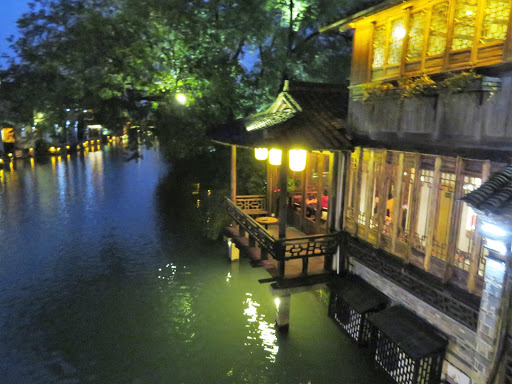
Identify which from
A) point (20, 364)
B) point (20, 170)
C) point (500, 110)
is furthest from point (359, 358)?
point (20, 170)

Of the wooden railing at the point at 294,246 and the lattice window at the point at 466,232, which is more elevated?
the lattice window at the point at 466,232

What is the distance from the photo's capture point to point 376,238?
35.3 ft

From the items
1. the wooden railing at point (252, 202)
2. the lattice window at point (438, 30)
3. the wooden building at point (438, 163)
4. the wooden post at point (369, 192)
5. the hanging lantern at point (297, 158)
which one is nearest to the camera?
the wooden building at point (438, 163)

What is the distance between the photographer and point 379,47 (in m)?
10.5

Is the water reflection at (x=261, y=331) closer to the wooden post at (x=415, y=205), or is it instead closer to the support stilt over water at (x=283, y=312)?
the support stilt over water at (x=283, y=312)

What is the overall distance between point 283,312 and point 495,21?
1002 cm

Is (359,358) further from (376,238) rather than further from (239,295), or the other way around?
(239,295)

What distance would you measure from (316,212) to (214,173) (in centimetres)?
1089

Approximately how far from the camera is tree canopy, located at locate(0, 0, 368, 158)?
20.1 meters

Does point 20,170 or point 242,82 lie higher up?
point 242,82

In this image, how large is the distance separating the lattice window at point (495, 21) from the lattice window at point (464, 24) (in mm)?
243

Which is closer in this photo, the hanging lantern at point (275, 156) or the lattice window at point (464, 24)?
the lattice window at point (464, 24)

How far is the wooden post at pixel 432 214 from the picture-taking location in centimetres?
862

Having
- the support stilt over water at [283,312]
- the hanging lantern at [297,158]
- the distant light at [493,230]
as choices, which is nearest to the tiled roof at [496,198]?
the distant light at [493,230]
